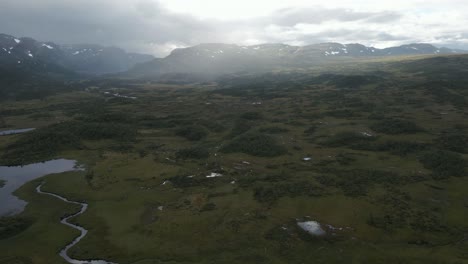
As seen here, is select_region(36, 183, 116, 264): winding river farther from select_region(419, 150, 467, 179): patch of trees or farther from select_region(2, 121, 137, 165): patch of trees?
select_region(419, 150, 467, 179): patch of trees

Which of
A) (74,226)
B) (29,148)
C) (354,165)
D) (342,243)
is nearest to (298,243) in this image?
(342,243)

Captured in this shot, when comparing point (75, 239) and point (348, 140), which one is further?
point (348, 140)

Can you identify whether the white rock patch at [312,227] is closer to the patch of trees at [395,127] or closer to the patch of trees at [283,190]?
the patch of trees at [283,190]

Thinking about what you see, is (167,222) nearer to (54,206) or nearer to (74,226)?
(74,226)

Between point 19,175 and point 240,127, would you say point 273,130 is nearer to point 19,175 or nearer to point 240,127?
point 240,127

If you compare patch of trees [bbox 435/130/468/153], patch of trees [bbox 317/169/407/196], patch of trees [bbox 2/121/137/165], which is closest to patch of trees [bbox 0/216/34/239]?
patch of trees [bbox 2/121/137/165]

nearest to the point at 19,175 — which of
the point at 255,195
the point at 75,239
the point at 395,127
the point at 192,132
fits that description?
the point at 75,239
